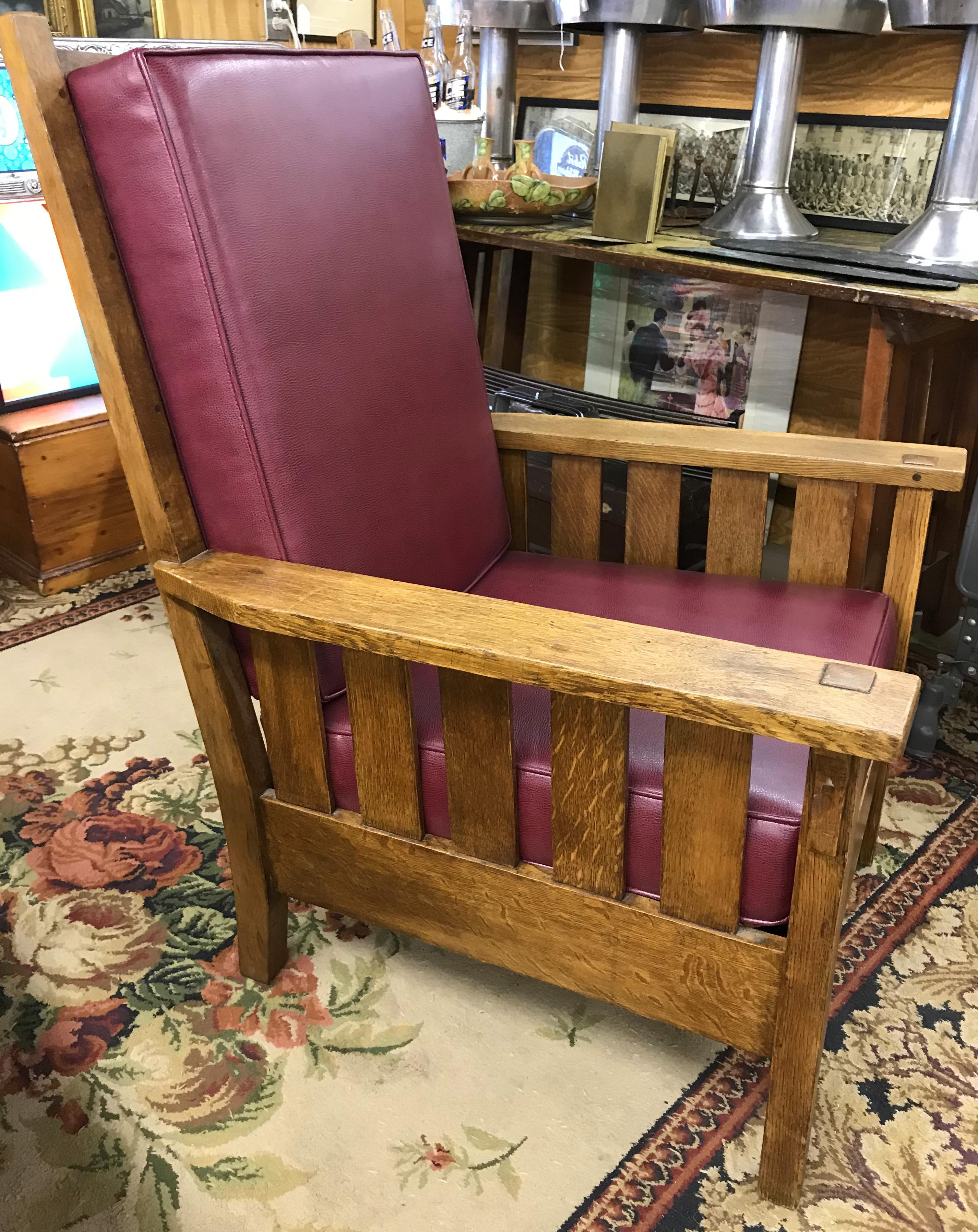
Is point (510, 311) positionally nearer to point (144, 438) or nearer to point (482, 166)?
point (482, 166)

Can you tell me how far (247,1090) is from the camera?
1042 millimetres

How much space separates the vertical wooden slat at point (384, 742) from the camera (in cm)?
89

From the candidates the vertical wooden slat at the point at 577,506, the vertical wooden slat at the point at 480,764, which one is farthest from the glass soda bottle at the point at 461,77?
the vertical wooden slat at the point at 480,764

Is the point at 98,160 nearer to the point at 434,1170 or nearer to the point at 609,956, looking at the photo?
the point at 609,956

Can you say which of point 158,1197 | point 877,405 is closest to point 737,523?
point 877,405

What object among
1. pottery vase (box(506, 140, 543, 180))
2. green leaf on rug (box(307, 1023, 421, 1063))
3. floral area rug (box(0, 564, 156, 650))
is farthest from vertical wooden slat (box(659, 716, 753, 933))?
floral area rug (box(0, 564, 156, 650))

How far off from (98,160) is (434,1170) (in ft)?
3.16

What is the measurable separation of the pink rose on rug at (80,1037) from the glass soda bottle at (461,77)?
1650mm

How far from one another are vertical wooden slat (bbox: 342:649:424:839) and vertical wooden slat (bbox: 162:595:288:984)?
0.13 metres

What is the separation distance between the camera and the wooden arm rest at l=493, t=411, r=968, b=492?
1083mm

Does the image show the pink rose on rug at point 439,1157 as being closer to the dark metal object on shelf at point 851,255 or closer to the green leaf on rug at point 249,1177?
the green leaf on rug at point 249,1177

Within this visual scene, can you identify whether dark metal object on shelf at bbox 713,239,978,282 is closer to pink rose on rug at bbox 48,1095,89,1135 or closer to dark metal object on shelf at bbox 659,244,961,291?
dark metal object on shelf at bbox 659,244,961,291

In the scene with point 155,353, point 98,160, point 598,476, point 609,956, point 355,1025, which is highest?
point 98,160

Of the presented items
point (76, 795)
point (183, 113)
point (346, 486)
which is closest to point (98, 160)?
point (183, 113)
